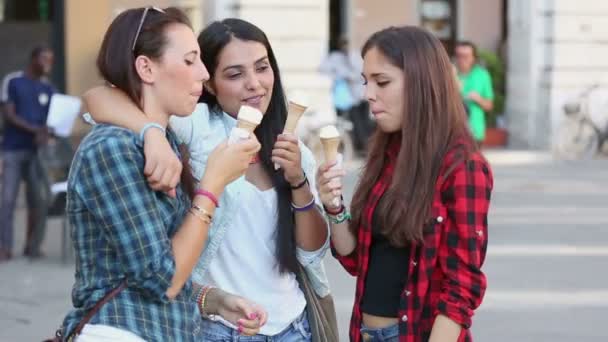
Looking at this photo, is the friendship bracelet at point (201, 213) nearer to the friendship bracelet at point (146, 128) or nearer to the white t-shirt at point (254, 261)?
the friendship bracelet at point (146, 128)

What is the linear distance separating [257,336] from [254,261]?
→ 22 centimetres

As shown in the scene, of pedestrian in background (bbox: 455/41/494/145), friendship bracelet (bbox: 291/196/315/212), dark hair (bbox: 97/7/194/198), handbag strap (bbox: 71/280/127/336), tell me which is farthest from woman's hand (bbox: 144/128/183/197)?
pedestrian in background (bbox: 455/41/494/145)

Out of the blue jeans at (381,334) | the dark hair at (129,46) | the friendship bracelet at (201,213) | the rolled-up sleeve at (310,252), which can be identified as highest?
the dark hair at (129,46)

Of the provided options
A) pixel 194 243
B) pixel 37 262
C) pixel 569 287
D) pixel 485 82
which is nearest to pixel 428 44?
pixel 194 243

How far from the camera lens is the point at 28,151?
1038 centimetres

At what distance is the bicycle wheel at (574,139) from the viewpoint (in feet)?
56.9

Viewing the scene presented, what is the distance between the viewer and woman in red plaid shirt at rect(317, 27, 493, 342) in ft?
10.9

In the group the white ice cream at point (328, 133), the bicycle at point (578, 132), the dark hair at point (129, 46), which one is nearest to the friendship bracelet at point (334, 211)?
the white ice cream at point (328, 133)

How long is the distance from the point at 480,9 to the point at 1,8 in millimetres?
9313

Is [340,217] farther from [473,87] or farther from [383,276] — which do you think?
[473,87]

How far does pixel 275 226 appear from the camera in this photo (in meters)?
3.63

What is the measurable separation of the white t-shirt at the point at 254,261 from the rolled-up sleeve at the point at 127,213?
77 cm

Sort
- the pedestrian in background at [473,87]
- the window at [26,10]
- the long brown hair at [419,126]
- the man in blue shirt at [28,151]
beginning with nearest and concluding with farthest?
the long brown hair at [419,126]
the man in blue shirt at [28,151]
the pedestrian in background at [473,87]
the window at [26,10]

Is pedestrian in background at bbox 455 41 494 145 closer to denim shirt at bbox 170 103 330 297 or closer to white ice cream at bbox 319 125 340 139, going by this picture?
denim shirt at bbox 170 103 330 297
